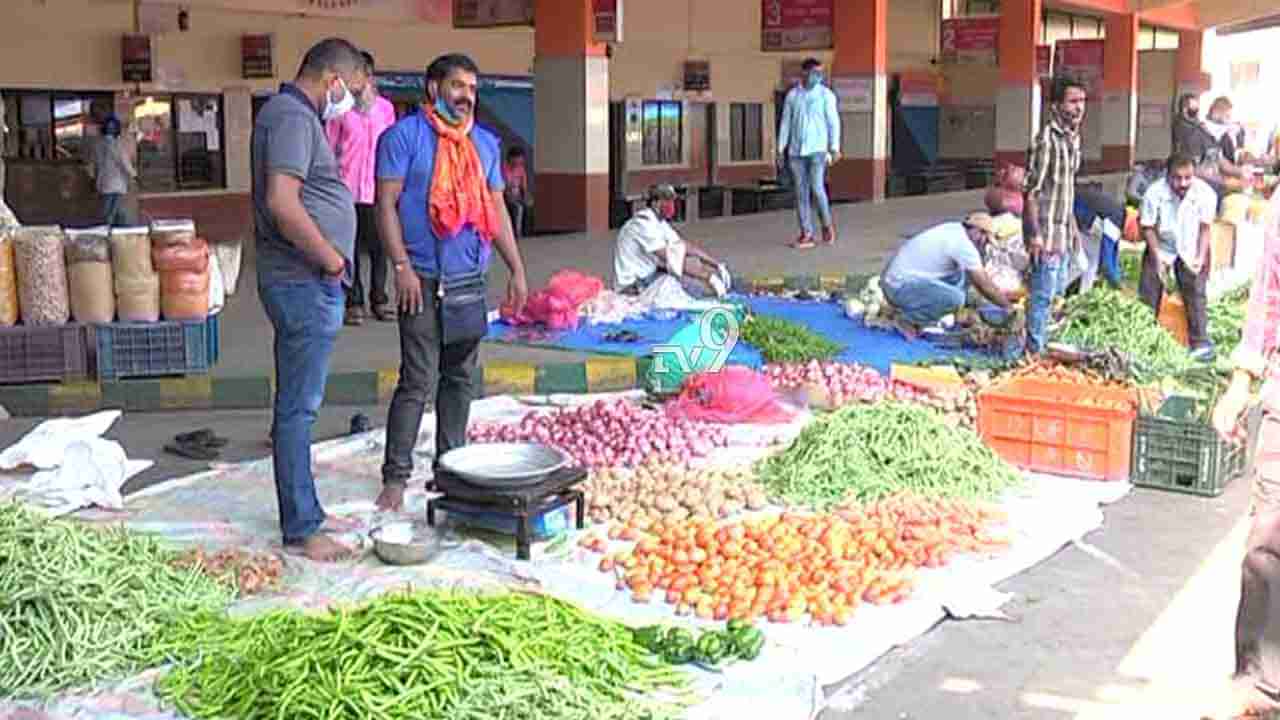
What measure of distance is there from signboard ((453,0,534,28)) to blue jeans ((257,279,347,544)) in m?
15.6

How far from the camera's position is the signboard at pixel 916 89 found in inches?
1419

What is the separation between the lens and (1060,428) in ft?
25.7

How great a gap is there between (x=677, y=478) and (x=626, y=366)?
3.39 meters

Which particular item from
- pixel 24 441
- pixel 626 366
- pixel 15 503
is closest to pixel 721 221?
pixel 626 366

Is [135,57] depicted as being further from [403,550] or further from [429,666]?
[429,666]

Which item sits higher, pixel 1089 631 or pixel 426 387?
pixel 426 387

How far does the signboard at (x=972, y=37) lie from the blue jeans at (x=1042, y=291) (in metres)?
22.4

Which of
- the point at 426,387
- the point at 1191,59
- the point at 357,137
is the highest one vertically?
the point at 1191,59

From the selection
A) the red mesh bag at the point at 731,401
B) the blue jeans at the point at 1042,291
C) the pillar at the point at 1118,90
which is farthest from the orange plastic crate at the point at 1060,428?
the pillar at the point at 1118,90

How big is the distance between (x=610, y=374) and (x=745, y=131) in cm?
2316

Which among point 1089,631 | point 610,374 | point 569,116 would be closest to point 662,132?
point 569,116

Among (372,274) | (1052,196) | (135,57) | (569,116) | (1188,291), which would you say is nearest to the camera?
(1052,196)

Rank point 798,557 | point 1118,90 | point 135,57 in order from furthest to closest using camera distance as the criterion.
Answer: point 1118,90
point 135,57
point 798,557

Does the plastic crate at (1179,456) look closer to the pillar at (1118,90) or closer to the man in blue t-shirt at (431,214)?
the man in blue t-shirt at (431,214)
